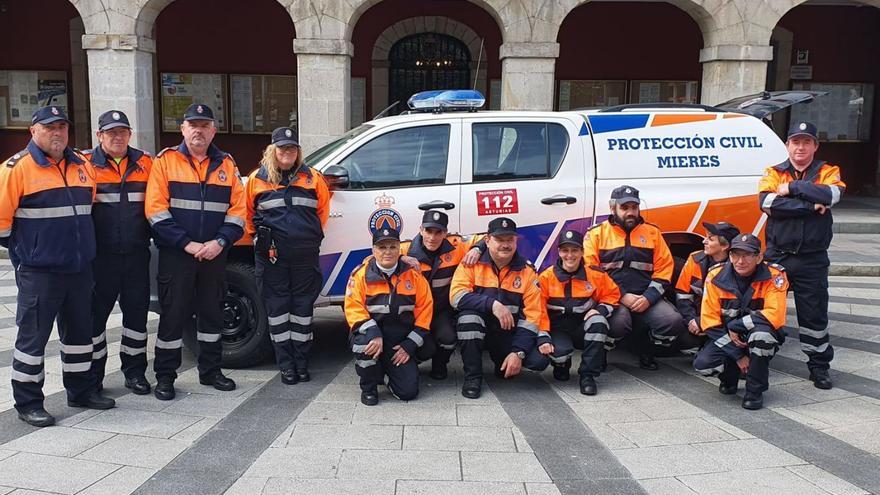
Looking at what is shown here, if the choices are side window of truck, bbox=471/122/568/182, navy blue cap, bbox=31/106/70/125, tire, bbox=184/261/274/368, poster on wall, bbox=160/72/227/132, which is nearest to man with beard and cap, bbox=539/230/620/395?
side window of truck, bbox=471/122/568/182

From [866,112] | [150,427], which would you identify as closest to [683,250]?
[150,427]

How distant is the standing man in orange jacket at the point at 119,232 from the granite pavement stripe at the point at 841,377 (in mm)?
4764

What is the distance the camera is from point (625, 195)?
5.52 metres

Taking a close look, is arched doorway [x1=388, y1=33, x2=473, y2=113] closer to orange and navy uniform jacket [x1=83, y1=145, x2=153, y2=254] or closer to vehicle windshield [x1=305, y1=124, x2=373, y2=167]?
vehicle windshield [x1=305, y1=124, x2=373, y2=167]

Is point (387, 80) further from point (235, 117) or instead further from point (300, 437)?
point (300, 437)

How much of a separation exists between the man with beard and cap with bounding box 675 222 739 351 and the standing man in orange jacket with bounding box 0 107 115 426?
4124 mm

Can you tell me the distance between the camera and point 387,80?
1548 centimetres

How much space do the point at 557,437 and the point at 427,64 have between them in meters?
12.1

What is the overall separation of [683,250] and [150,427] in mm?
4350

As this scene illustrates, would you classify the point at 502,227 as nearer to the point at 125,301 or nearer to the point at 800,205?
the point at 800,205

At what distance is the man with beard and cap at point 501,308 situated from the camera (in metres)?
5.19

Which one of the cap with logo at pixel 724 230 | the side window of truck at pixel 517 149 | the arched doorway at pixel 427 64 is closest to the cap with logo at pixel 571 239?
the side window of truck at pixel 517 149

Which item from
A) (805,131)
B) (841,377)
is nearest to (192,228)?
(805,131)

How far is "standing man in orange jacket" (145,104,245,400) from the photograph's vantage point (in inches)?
192
